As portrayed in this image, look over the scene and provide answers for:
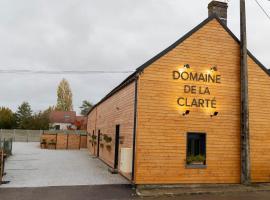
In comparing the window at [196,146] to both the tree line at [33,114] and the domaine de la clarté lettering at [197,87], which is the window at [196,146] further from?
the tree line at [33,114]

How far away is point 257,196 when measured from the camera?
37.6 ft

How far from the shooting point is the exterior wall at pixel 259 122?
548 inches

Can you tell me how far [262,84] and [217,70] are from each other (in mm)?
2430

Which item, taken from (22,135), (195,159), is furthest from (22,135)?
(195,159)

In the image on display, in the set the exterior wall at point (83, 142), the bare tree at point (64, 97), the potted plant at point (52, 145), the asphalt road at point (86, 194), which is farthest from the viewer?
the bare tree at point (64, 97)

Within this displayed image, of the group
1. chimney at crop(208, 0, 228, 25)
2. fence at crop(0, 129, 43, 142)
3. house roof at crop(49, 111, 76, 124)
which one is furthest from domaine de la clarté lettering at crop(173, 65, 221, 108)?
house roof at crop(49, 111, 76, 124)

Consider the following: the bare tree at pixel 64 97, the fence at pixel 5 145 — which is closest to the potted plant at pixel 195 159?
the fence at pixel 5 145

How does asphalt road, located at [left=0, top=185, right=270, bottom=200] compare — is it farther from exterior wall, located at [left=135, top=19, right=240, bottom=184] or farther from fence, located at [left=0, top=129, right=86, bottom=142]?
fence, located at [left=0, top=129, right=86, bottom=142]

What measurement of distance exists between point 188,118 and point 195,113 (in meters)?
0.42

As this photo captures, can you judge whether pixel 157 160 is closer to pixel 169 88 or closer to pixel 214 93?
pixel 169 88

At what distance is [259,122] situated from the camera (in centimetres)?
1427

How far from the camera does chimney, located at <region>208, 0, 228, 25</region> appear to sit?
1493 centimetres

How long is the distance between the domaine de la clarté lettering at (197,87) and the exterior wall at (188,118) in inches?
6.4

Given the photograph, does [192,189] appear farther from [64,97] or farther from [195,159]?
[64,97]
